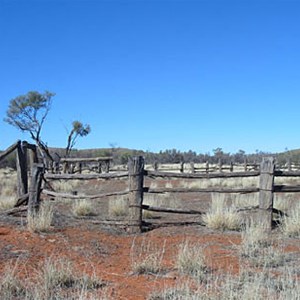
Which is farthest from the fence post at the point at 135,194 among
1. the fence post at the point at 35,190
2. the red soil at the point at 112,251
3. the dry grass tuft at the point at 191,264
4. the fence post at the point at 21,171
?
the fence post at the point at 21,171

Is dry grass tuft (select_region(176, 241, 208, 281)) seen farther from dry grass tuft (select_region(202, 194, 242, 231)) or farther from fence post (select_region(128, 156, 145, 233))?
dry grass tuft (select_region(202, 194, 242, 231))

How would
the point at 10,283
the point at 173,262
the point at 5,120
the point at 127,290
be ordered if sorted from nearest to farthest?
the point at 10,283
the point at 127,290
the point at 173,262
the point at 5,120

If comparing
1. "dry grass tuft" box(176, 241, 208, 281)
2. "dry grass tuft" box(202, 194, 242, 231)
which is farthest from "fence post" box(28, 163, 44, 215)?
"dry grass tuft" box(176, 241, 208, 281)

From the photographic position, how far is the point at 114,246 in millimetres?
7941

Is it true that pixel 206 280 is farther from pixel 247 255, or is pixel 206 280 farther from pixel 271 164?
pixel 271 164

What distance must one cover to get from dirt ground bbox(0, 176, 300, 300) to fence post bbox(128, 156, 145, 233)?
254 mm

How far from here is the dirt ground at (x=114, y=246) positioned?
18.9ft

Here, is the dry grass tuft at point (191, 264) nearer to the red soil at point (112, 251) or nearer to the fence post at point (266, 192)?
the red soil at point (112, 251)

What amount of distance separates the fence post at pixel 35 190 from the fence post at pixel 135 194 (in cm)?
206

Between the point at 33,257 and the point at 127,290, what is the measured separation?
7.11 ft

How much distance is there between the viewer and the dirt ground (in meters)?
5.75

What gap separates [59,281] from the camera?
5.24 m

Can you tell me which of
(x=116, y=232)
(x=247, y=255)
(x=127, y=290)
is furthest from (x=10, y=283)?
(x=116, y=232)

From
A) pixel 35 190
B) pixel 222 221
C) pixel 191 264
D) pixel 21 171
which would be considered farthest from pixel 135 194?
pixel 21 171
